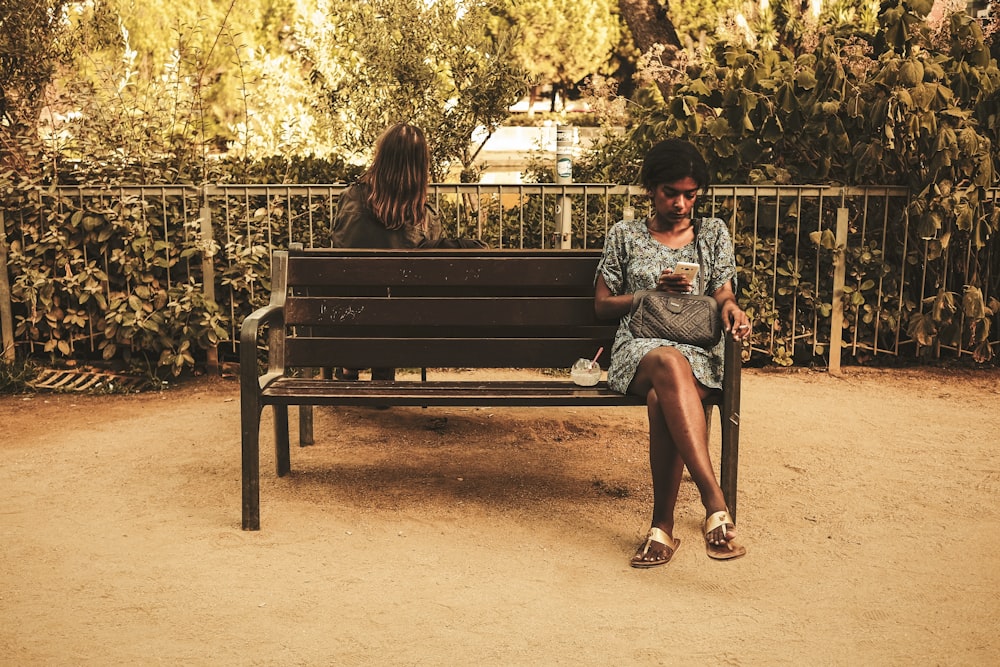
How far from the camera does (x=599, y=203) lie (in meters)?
7.66

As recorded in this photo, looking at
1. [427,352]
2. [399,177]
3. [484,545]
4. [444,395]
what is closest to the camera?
[484,545]

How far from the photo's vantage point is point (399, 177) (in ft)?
18.5

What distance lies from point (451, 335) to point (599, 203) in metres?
3.23

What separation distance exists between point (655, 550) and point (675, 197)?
138cm

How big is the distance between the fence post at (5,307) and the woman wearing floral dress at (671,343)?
443cm

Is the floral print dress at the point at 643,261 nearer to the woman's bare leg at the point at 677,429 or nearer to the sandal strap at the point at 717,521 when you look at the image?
the woman's bare leg at the point at 677,429

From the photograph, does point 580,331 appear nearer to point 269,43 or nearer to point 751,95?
point 751,95

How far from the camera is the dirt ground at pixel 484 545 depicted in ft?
10.6

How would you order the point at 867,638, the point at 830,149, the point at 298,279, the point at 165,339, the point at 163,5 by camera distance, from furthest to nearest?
the point at 163,5, the point at 830,149, the point at 165,339, the point at 298,279, the point at 867,638

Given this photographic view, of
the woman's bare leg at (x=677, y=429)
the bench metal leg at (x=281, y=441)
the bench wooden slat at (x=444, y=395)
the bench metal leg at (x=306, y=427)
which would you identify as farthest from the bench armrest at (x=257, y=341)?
the woman's bare leg at (x=677, y=429)

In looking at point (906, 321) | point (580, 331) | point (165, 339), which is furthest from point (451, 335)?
point (906, 321)

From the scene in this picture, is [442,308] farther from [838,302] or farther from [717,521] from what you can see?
[838,302]

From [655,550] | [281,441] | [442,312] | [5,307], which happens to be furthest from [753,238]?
[5,307]

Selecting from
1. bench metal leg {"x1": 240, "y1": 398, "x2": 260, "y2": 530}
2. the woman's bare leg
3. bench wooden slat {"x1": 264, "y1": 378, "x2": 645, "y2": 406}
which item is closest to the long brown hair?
bench wooden slat {"x1": 264, "y1": 378, "x2": 645, "y2": 406}
